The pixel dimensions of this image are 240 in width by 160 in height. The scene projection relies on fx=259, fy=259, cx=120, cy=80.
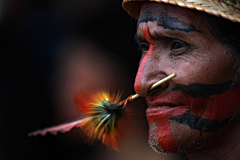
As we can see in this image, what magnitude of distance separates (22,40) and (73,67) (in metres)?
0.74

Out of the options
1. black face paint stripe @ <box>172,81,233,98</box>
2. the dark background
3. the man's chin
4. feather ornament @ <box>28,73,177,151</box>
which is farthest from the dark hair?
the dark background

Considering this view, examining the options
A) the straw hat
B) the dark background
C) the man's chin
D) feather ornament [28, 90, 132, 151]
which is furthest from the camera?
the dark background

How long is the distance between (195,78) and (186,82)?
0.18 feet

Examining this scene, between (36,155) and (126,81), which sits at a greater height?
(126,81)

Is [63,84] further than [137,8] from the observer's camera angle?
Yes

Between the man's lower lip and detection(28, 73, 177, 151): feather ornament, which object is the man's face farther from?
detection(28, 73, 177, 151): feather ornament

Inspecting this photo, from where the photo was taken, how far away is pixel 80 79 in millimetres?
3088

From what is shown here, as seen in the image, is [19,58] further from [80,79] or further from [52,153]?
[52,153]

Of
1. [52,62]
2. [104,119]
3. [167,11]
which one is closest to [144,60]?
[167,11]

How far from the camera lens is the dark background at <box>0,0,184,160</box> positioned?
312cm

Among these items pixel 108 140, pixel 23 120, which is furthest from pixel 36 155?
pixel 108 140

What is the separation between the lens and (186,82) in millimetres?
1491

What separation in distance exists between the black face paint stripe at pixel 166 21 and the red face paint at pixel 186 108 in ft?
1.24

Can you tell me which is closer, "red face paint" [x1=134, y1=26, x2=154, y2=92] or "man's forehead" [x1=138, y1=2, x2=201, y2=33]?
"man's forehead" [x1=138, y1=2, x2=201, y2=33]
